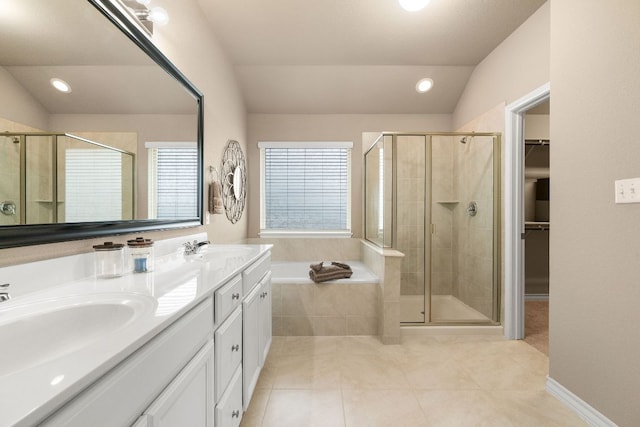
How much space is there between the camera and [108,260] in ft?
3.61

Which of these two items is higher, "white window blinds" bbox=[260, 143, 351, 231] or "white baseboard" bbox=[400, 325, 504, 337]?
"white window blinds" bbox=[260, 143, 351, 231]

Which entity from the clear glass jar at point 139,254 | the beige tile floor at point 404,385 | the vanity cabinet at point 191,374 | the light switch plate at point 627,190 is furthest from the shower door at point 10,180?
the light switch plate at point 627,190

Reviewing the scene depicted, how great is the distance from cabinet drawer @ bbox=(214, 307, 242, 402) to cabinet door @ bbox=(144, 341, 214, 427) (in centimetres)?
7

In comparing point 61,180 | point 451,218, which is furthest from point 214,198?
point 451,218

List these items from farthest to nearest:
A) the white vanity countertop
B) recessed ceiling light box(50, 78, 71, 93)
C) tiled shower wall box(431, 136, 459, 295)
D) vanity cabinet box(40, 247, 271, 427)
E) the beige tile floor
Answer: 1. tiled shower wall box(431, 136, 459, 295)
2. the beige tile floor
3. recessed ceiling light box(50, 78, 71, 93)
4. vanity cabinet box(40, 247, 271, 427)
5. the white vanity countertop

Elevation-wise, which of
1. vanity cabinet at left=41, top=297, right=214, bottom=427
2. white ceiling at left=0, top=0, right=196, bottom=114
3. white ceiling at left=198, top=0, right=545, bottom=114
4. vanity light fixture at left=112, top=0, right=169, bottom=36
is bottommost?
vanity cabinet at left=41, top=297, right=214, bottom=427

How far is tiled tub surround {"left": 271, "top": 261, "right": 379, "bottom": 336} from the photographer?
2.54 meters

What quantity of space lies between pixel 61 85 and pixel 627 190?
240 cm

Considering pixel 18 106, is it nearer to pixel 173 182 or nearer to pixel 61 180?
pixel 61 180

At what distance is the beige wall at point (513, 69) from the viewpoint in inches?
83.0

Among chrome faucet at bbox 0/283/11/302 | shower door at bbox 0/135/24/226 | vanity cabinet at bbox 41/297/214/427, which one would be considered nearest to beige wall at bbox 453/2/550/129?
vanity cabinet at bbox 41/297/214/427

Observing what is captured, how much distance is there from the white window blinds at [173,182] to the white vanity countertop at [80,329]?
512mm

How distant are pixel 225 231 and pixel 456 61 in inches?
115

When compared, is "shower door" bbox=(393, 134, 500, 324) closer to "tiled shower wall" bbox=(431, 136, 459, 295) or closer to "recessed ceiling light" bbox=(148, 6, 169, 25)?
"tiled shower wall" bbox=(431, 136, 459, 295)
